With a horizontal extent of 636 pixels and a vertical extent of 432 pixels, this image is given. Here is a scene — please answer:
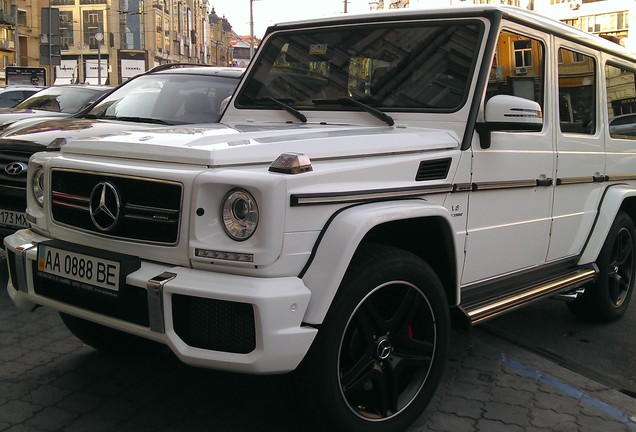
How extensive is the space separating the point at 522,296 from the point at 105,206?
228cm

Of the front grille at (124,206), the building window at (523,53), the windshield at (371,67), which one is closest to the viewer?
the front grille at (124,206)

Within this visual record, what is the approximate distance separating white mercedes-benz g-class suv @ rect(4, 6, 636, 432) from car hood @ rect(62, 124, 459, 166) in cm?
1

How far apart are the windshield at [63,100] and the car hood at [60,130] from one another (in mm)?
3144

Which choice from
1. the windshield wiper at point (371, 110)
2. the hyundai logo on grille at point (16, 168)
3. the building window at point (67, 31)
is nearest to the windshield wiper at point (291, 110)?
the windshield wiper at point (371, 110)

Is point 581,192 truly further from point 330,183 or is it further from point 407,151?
point 330,183

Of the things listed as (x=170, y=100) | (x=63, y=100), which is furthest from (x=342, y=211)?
(x=63, y=100)

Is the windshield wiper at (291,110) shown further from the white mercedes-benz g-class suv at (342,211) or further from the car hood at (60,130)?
the car hood at (60,130)

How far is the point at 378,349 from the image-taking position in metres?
2.83

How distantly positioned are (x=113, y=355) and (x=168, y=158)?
1662mm

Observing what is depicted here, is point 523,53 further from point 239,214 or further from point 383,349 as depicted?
point 239,214

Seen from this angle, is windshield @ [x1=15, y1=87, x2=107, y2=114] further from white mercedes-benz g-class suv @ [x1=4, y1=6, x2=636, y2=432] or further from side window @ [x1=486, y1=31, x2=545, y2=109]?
side window @ [x1=486, y1=31, x2=545, y2=109]

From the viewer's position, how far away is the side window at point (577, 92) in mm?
4191

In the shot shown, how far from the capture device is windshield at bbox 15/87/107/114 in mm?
8820

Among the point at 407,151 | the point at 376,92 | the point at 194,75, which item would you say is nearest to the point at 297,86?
the point at 376,92
